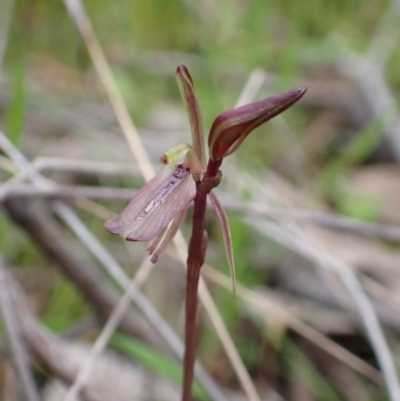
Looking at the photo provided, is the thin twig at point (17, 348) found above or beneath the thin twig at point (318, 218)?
beneath

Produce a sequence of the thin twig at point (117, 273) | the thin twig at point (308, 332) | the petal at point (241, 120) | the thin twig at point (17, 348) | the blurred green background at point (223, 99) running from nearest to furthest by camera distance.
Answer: the petal at point (241, 120)
the thin twig at point (17, 348)
the thin twig at point (117, 273)
the thin twig at point (308, 332)
the blurred green background at point (223, 99)

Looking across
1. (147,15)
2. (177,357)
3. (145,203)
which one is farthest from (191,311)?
(147,15)

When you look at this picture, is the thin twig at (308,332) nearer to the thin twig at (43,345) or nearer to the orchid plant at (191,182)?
the thin twig at (43,345)

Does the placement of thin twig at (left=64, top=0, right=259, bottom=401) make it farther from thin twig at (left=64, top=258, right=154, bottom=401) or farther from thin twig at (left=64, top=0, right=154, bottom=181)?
thin twig at (left=64, top=258, right=154, bottom=401)

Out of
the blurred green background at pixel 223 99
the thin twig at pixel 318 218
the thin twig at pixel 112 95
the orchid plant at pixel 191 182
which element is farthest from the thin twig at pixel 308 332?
the orchid plant at pixel 191 182

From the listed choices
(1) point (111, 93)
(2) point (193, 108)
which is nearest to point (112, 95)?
(1) point (111, 93)

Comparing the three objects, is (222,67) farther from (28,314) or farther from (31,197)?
(28,314)

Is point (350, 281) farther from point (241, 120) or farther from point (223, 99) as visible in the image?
point (223, 99)
